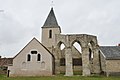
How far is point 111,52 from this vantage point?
3688 cm

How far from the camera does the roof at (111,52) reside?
35.4 m

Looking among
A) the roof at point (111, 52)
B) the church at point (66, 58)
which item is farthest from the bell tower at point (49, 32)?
the roof at point (111, 52)

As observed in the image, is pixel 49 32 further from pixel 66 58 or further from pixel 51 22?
pixel 66 58

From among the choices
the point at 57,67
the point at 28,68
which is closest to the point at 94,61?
the point at 57,67

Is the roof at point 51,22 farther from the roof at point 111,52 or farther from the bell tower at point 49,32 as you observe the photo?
the roof at point 111,52

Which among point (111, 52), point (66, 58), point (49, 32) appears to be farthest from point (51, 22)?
point (111, 52)

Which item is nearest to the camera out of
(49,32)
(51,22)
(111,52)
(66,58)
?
(66,58)

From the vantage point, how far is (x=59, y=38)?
36.3 metres

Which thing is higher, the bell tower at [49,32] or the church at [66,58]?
the bell tower at [49,32]

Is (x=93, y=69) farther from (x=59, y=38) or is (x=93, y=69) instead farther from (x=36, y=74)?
(x=36, y=74)

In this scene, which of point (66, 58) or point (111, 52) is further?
point (111, 52)

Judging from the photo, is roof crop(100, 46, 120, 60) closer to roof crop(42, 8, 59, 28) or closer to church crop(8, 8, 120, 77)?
church crop(8, 8, 120, 77)

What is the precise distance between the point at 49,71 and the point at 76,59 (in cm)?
1470

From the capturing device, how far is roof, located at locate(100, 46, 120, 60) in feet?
116
